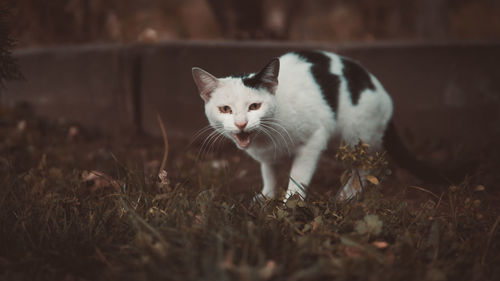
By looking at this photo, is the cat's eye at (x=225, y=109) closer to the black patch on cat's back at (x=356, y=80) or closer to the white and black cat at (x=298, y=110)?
the white and black cat at (x=298, y=110)

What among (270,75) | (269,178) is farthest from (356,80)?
(269,178)

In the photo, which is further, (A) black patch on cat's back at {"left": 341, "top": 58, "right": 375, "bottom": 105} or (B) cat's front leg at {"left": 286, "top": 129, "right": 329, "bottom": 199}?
(A) black patch on cat's back at {"left": 341, "top": 58, "right": 375, "bottom": 105}

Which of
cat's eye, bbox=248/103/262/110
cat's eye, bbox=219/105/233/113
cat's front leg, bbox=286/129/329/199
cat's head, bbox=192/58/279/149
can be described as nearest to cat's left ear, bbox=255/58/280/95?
cat's head, bbox=192/58/279/149

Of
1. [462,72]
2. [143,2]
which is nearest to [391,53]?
[462,72]

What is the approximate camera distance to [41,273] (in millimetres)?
1612

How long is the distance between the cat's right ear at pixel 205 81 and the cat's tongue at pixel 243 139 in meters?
0.30

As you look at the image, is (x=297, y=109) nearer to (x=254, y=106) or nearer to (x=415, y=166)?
(x=254, y=106)

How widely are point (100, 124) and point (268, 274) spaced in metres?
3.74

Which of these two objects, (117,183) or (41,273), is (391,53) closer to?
(117,183)

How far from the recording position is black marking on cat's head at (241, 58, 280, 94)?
223 cm

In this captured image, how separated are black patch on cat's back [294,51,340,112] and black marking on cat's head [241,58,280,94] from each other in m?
0.41

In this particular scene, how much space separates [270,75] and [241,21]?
313 centimetres

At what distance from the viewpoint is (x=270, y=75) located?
2270 mm

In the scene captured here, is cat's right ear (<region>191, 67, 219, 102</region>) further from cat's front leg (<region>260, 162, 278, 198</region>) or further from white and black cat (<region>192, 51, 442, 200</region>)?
cat's front leg (<region>260, 162, 278, 198</region>)
